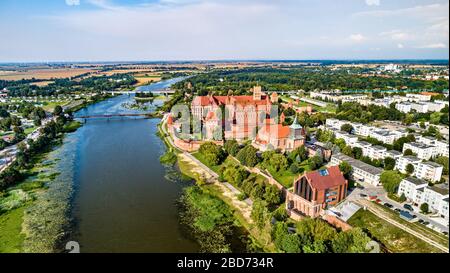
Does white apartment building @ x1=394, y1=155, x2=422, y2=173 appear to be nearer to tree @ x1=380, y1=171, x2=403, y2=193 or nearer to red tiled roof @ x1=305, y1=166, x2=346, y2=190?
tree @ x1=380, y1=171, x2=403, y2=193

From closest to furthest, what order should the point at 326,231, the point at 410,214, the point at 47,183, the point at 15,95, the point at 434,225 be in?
the point at 326,231, the point at 434,225, the point at 410,214, the point at 47,183, the point at 15,95

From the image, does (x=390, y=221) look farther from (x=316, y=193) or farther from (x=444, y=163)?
(x=444, y=163)

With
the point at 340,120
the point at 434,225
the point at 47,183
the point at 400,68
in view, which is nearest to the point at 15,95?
the point at 47,183

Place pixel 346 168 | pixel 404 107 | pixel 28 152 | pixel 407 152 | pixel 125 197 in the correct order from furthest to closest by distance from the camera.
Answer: pixel 404 107
pixel 28 152
pixel 407 152
pixel 346 168
pixel 125 197


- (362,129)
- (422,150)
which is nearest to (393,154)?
(422,150)

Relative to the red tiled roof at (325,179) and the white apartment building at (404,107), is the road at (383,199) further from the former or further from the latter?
the white apartment building at (404,107)
